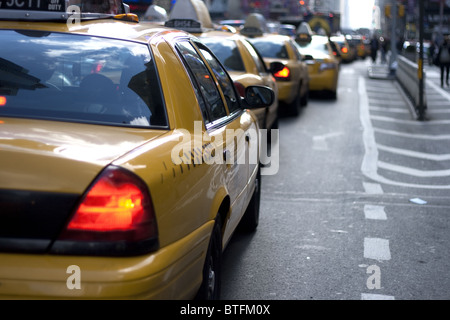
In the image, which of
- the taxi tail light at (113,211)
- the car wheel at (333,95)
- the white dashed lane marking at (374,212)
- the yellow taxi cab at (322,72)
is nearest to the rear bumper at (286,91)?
the yellow taxi cab at (322,72)

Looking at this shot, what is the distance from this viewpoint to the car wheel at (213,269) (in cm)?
404

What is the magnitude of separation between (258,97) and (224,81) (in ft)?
1.61

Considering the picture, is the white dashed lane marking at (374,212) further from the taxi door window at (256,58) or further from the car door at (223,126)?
the taxi door window at (256,58)

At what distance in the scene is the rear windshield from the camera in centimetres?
383

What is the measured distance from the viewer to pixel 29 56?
13.7 ft

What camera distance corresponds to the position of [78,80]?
13.4 ft

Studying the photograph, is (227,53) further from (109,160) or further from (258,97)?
(109,160)

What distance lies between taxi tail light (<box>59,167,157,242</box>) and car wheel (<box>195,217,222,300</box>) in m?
0.88

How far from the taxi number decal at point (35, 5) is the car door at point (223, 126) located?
716mm

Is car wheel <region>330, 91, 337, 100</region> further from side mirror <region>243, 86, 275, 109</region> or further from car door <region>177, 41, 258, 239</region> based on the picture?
car door <region>177, 41, 258, 239</region>

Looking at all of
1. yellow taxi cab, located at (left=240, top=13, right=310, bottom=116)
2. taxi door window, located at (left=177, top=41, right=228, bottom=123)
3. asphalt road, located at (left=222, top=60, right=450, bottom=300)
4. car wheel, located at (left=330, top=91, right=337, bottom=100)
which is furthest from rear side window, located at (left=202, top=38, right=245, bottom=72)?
car wheel, located at (left=330, top=91, right=337, bottom=100)

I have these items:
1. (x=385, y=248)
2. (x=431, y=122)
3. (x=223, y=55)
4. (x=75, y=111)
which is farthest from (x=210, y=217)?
(x=431, y=122)

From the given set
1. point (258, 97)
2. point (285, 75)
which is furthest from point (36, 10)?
point (285, 75)
